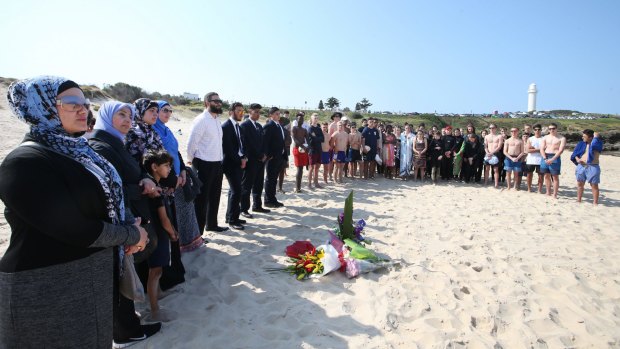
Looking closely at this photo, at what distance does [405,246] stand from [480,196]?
4884 mm

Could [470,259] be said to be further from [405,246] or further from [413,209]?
[413,209]

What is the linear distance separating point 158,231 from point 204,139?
6.65 feet

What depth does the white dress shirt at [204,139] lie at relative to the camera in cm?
484

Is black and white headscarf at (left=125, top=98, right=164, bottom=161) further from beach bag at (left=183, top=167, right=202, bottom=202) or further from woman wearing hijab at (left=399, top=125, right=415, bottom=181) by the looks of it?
woman wearing hijab at (left=399, top=125, right=415, bottom=181)

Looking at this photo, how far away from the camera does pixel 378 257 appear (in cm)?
430

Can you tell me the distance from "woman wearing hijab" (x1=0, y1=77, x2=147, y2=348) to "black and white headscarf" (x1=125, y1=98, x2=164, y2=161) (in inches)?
64.2

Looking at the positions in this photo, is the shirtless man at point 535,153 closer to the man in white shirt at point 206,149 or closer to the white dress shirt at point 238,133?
the white dress shirt at point 238,133

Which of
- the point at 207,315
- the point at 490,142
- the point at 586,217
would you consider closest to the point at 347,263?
the point at 207,315

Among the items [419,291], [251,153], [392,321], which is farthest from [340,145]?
[392,321]

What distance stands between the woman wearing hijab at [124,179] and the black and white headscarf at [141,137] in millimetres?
544

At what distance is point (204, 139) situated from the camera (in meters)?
4.88

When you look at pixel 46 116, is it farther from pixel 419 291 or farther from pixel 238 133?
pixel 238 133

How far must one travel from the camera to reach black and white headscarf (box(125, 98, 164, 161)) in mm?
3406

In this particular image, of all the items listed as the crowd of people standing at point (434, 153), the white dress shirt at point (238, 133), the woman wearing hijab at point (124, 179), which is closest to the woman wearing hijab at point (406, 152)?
the crowd of people standing at point (434, 153)
